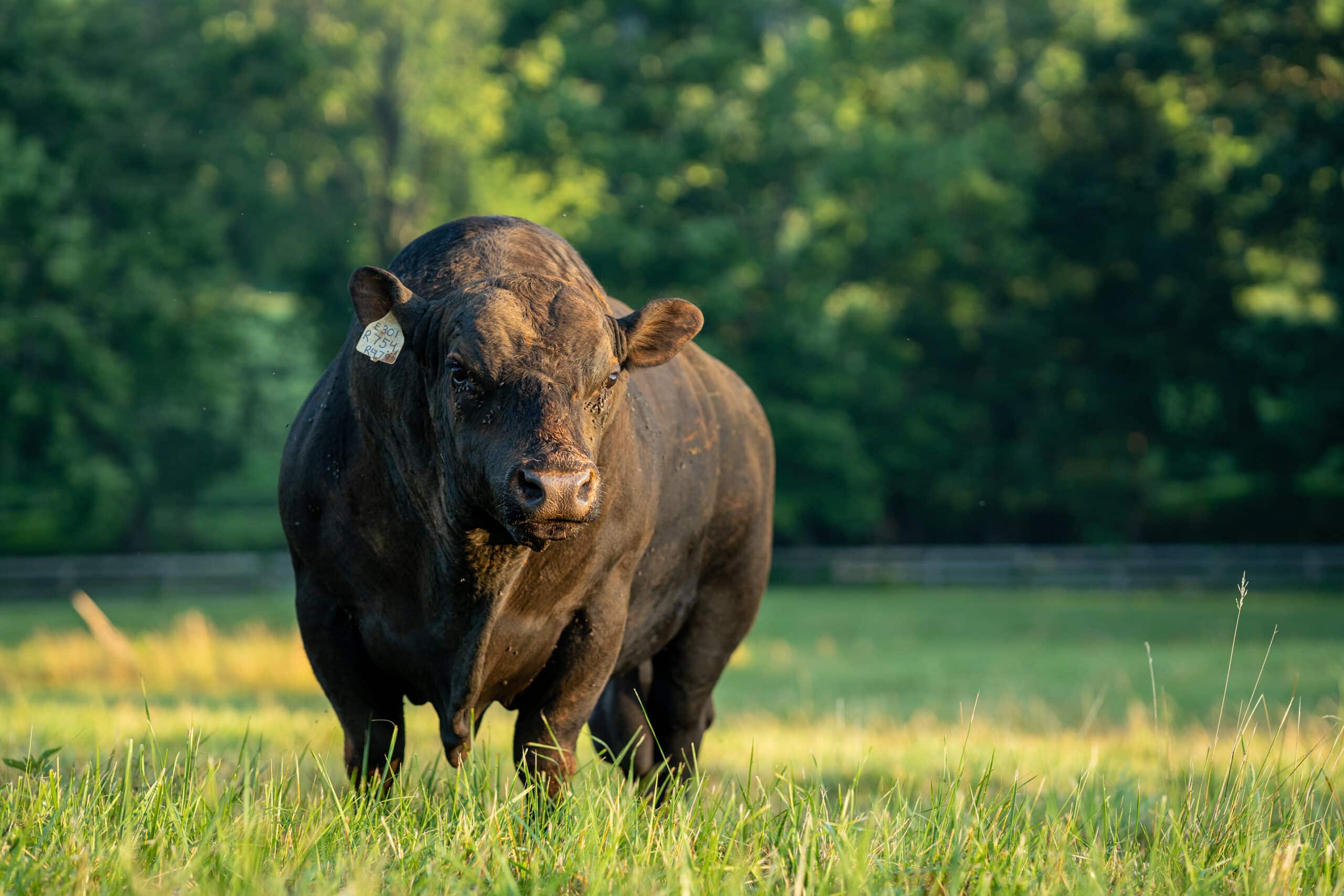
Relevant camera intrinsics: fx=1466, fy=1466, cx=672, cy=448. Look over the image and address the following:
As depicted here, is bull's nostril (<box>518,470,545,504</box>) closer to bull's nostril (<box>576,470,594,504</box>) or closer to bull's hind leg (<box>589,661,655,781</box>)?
bull's nostril (<box>576,470,594,504</box>)

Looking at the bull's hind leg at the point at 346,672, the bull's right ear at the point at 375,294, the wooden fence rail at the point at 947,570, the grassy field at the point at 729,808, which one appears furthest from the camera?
the wooden fence rail at the point at 947,570

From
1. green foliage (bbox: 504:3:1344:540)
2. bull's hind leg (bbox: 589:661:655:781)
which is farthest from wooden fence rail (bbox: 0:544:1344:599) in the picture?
bull's hind leg (bbox: 589:661:655:781)

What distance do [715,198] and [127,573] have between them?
17.0 metres

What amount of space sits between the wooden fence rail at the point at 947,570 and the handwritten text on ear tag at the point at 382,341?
30288 mm

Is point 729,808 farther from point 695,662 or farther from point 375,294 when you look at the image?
point 695,662

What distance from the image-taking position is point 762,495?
6668mm

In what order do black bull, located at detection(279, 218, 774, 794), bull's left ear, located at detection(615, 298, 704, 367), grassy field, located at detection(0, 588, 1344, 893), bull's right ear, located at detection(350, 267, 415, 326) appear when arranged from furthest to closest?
bull's left ear, located at detection(615, 298, 704, 367), bull's right ear, located at detection(350, 267, 415, 326), black bull, located at detection(279, 218, 774, 794), grassy field, located at detection(0, 588, 1344, 893)

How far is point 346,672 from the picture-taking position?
4.88 metres

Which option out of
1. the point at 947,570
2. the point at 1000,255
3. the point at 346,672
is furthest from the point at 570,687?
the point at 1000,255

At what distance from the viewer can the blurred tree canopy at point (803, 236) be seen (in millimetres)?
33094

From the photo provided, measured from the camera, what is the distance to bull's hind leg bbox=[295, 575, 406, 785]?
192 inches

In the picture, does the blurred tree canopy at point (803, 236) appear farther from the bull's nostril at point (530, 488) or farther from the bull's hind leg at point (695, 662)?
the bull's nostril at point (530, 488)

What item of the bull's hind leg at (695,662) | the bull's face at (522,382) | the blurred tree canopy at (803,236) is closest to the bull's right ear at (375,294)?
the bull's face at (522,382)

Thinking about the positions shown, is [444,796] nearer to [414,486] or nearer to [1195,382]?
[414,486]
